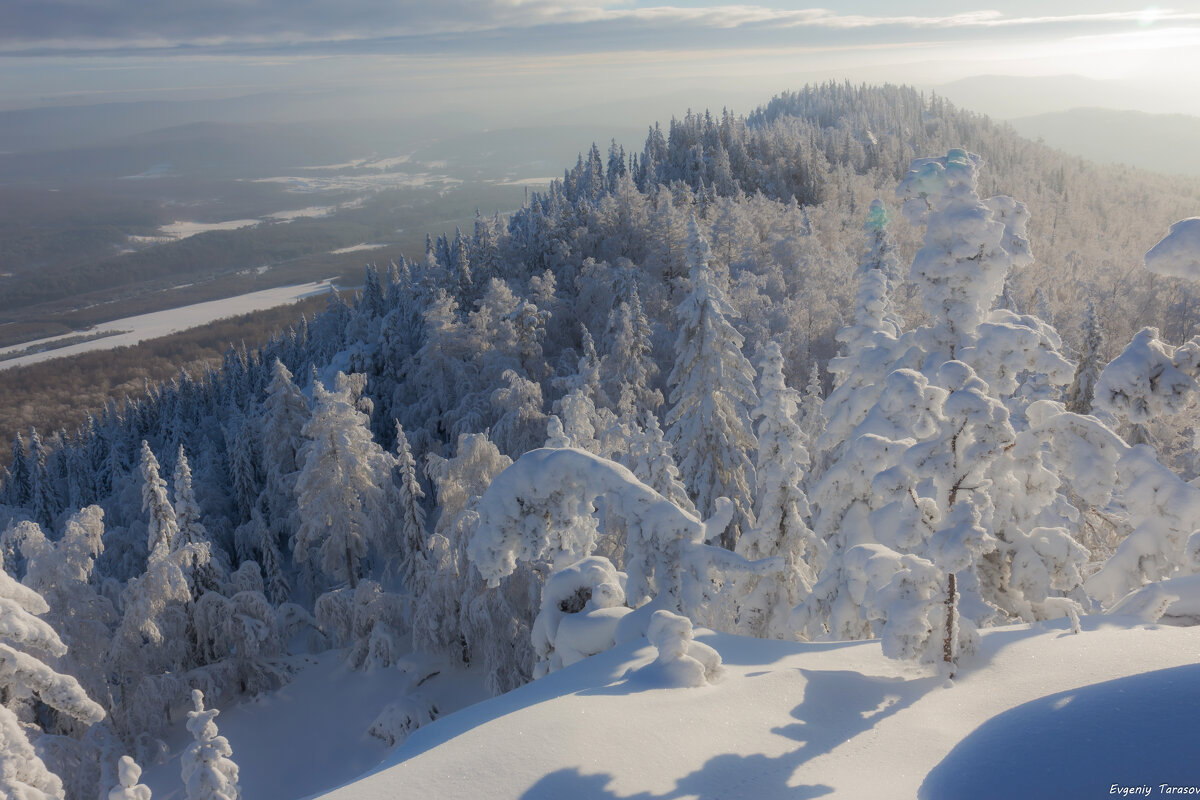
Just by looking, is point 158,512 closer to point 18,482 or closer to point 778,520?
point 778,520

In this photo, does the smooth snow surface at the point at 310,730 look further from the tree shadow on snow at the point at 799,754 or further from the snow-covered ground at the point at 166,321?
the snow-covered ground at the point at 166,321


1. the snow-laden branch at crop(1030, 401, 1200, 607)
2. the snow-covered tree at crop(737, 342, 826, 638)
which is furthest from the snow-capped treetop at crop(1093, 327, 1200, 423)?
the snow-covered tree at crop(737, 342, 826, 638)

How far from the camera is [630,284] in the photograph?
51312 mm

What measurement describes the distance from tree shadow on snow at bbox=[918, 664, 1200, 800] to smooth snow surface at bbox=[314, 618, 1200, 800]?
11mm

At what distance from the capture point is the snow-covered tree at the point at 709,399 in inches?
895

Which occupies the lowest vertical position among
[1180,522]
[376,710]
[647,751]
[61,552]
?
[376,710]

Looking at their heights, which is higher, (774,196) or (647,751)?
(774,196)

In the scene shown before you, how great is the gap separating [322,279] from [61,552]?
183 meters

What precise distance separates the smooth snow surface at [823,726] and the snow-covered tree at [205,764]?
314 cm

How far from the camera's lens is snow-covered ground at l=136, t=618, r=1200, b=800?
3.57 meters

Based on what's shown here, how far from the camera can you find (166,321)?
167250 mm

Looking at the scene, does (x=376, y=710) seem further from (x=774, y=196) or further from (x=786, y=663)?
(x=774, y=196)

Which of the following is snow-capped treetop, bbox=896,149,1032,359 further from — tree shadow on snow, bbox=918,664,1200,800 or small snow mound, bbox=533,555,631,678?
tree shadow on snow, bbox=918,664,1200,800

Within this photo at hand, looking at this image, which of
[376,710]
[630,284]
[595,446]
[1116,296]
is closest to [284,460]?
[376,710]
